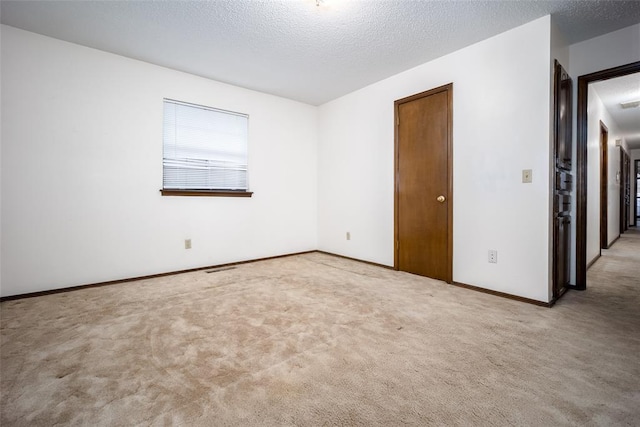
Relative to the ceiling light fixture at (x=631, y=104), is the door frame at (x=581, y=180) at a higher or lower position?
lower

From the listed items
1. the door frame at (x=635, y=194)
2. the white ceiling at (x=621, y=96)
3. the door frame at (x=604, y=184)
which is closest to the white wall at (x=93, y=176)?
the white ceiling at (x=621, y=96)

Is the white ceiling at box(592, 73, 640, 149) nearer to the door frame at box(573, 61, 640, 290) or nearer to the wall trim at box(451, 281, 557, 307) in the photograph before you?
the door frame at box(573, 61, 640, 290)

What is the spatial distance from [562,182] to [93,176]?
4742 millimetres

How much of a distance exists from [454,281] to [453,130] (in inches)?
64.4

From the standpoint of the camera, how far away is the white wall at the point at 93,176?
2.67 m

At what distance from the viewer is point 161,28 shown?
2.64 metres

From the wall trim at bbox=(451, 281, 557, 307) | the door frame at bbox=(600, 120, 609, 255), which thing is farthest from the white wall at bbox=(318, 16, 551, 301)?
the door frame at bbox=(600, 120, 609, 255)

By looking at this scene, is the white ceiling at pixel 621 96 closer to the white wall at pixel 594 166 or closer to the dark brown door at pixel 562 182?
the white wall at pixel 594 166

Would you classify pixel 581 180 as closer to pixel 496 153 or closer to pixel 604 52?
pixel 496 153

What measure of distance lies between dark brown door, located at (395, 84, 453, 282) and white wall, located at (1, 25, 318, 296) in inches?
86.9

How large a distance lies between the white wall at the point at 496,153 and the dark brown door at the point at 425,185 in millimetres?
103

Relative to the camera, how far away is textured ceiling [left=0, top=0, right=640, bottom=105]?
7.62 ft

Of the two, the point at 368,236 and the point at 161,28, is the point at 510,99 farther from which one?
the point at 161,28

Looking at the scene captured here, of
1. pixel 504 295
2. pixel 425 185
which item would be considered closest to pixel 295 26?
pixel 425 185
